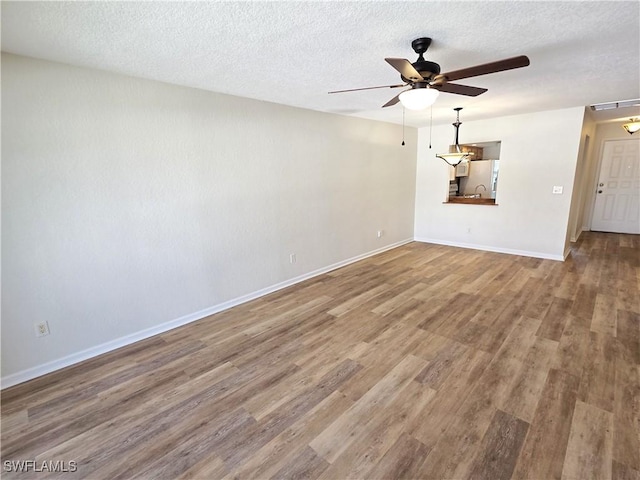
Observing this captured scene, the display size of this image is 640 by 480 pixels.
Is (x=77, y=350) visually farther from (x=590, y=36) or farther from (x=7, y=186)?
(x=590, y=36)

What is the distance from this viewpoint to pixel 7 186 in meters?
2.07

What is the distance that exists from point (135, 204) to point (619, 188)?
926cm

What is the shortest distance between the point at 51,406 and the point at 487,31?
12.8 feet

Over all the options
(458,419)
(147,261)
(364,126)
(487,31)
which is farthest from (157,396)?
(364,126)

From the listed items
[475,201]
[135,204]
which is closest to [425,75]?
[135,204]

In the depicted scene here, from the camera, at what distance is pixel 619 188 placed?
6480mm

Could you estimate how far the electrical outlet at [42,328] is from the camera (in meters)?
2.29

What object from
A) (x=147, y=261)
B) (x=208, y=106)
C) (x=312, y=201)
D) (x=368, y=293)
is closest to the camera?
(x=147, y=261)

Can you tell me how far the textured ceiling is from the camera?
160 cm

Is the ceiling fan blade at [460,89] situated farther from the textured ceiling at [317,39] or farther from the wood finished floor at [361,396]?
the wood finished floor at [361,396]

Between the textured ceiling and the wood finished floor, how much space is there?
2.38 metres

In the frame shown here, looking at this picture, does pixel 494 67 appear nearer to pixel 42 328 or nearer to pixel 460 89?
pixel 460 89

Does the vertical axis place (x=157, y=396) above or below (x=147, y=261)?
below

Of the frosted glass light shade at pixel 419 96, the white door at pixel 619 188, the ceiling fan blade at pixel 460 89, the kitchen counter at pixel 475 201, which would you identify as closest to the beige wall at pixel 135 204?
the frosted glass light shade at pixel 419 96
